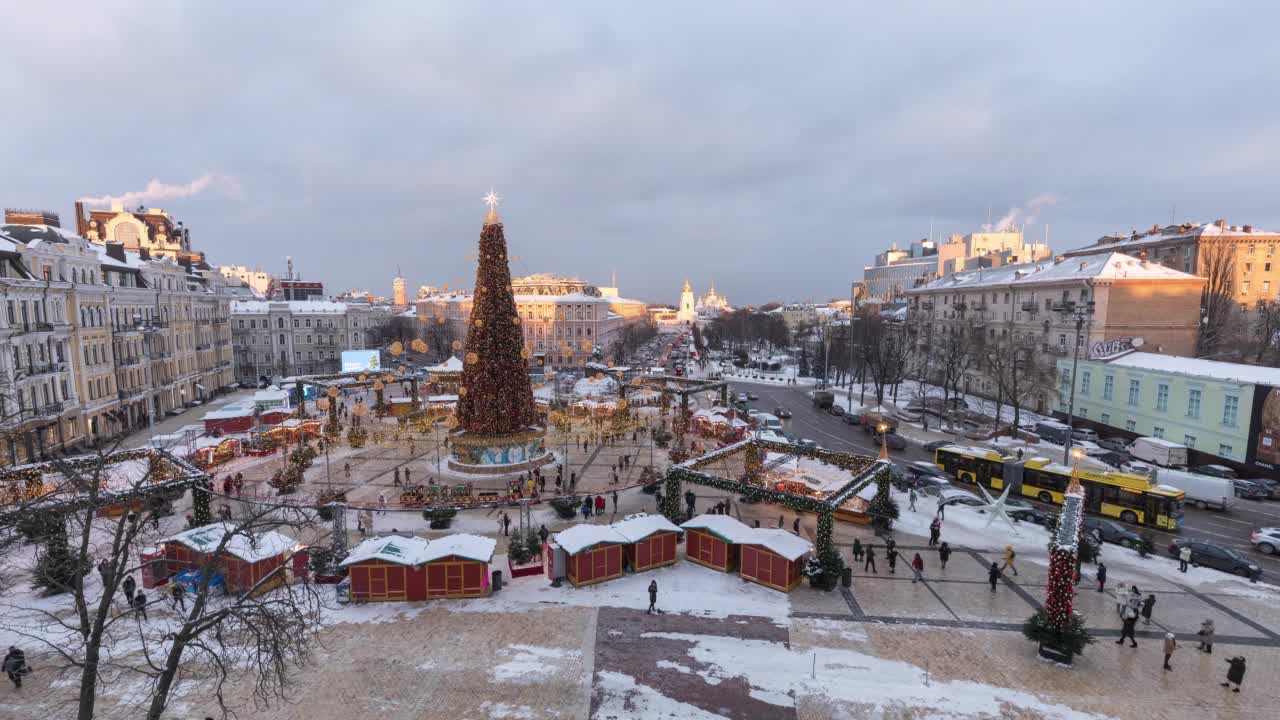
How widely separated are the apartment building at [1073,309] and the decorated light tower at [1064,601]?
30722 mm

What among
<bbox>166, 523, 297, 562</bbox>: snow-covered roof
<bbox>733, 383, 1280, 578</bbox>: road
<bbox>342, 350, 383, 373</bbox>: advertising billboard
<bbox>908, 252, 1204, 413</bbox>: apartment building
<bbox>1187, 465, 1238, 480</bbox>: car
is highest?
<bbox>908, 252, 1204, 413</bbox>: apartment building

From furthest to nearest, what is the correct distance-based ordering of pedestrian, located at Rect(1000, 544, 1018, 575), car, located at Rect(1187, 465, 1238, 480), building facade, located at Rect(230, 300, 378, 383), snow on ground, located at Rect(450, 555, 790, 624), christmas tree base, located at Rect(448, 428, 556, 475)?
building facade, located at Rect(230, 300, 378, 383), car, located at Rect(1187, 465, 1238, 480), christmas tree base, located at Rect(448, 428, 556, 475), pedestrian, located at Rect(1000, 544, 1018, 575), snow on ground, located at Rect(450, 555, 790, 624)

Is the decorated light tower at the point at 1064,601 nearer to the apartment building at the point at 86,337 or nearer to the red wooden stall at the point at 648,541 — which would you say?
the red wooden stall at the point at 648,541

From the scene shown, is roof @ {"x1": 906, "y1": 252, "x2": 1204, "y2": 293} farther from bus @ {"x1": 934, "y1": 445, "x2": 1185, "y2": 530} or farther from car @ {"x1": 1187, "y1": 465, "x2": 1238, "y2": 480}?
bus @ {"x1": 934, "y1": 445, "x2": 1185, "y2": 530}

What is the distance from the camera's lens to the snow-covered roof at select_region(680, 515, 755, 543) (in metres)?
20.6

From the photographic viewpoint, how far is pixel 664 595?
19.6 m

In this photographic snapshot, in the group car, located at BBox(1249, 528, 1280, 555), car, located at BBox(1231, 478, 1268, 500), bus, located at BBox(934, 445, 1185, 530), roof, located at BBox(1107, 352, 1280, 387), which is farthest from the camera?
roof, located at BBox(1107, 352, 1280, 387)

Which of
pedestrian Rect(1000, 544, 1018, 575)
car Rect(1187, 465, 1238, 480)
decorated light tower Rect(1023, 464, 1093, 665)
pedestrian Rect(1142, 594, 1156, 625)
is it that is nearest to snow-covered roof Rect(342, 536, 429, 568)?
decorated light tower Rect(1023, 464, 1093, 665)

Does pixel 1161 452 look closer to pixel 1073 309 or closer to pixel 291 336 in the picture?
pixel 1073 309

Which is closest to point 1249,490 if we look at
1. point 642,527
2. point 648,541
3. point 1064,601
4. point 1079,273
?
point 1064,601

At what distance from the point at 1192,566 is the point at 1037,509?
254 inches

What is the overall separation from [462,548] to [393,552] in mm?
2165

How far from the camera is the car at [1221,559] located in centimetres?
2134

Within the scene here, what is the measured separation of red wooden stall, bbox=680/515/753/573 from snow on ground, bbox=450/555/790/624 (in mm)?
488
